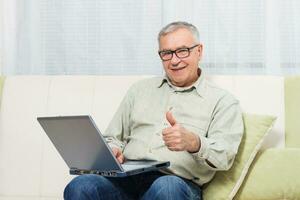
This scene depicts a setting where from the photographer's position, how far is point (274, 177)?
1.96 m

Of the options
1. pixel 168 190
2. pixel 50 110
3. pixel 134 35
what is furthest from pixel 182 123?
Result: pixel 134 35

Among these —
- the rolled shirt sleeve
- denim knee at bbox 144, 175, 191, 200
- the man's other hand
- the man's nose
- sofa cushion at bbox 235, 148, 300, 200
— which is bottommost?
sofa cushion at bbox 235, 148, 300, 200

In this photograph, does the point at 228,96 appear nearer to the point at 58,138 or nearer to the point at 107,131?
the point at 107,131

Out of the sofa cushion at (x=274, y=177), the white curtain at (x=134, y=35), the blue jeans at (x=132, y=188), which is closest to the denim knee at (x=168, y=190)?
the blue jeans at (x=132, y=188)

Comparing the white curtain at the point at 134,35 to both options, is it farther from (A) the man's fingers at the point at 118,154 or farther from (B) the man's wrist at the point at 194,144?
(B) the man's wrist at the point at 194,144

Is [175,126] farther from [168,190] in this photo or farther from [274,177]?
[274,177]

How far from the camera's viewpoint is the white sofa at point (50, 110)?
87.3 inches

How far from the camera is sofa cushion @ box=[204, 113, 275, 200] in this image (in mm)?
1947

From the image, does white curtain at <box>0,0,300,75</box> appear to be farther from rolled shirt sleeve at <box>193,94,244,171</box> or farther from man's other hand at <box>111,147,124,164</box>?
man's other hand at <box>111,147,124,164</box>

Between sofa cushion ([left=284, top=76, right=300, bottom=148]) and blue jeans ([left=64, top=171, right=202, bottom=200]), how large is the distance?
475 millimetres

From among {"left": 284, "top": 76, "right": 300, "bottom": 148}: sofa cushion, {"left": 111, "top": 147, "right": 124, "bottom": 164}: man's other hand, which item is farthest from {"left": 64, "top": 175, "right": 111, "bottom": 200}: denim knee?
{"left": 284, "top": 76, "right": 300, "bottom": 148}: sofa cushion

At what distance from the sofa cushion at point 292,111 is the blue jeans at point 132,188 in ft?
1.56

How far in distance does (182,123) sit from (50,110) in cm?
63

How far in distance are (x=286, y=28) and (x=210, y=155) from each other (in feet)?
3.35
